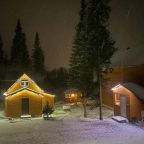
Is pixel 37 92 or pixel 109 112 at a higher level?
pixel 37 92

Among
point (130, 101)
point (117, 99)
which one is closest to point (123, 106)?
point (130, 101)

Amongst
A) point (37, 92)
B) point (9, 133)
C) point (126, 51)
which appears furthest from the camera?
point (126, 51)

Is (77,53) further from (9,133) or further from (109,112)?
(9,133)

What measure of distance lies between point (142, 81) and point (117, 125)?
9.33m

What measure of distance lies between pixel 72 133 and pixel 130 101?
998 centimetres

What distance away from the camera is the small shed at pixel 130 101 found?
31.7 m

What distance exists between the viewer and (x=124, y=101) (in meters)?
34.0

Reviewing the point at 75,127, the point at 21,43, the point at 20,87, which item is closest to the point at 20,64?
the point at 21,43

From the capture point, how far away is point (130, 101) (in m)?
32.2

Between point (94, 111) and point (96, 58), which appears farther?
point (94, 111)

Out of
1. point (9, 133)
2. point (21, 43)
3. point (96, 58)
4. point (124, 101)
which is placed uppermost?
point (21, 43)

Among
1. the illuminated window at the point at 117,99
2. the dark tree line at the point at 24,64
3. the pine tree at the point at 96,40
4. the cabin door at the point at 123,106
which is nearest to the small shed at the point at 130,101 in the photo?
the cabin door at the point at 123,106

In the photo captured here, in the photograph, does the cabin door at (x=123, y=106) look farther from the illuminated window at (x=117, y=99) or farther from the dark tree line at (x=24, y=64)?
the dark tree line at (x=24, y=64)

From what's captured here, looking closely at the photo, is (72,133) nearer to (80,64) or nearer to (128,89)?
(128,89)
